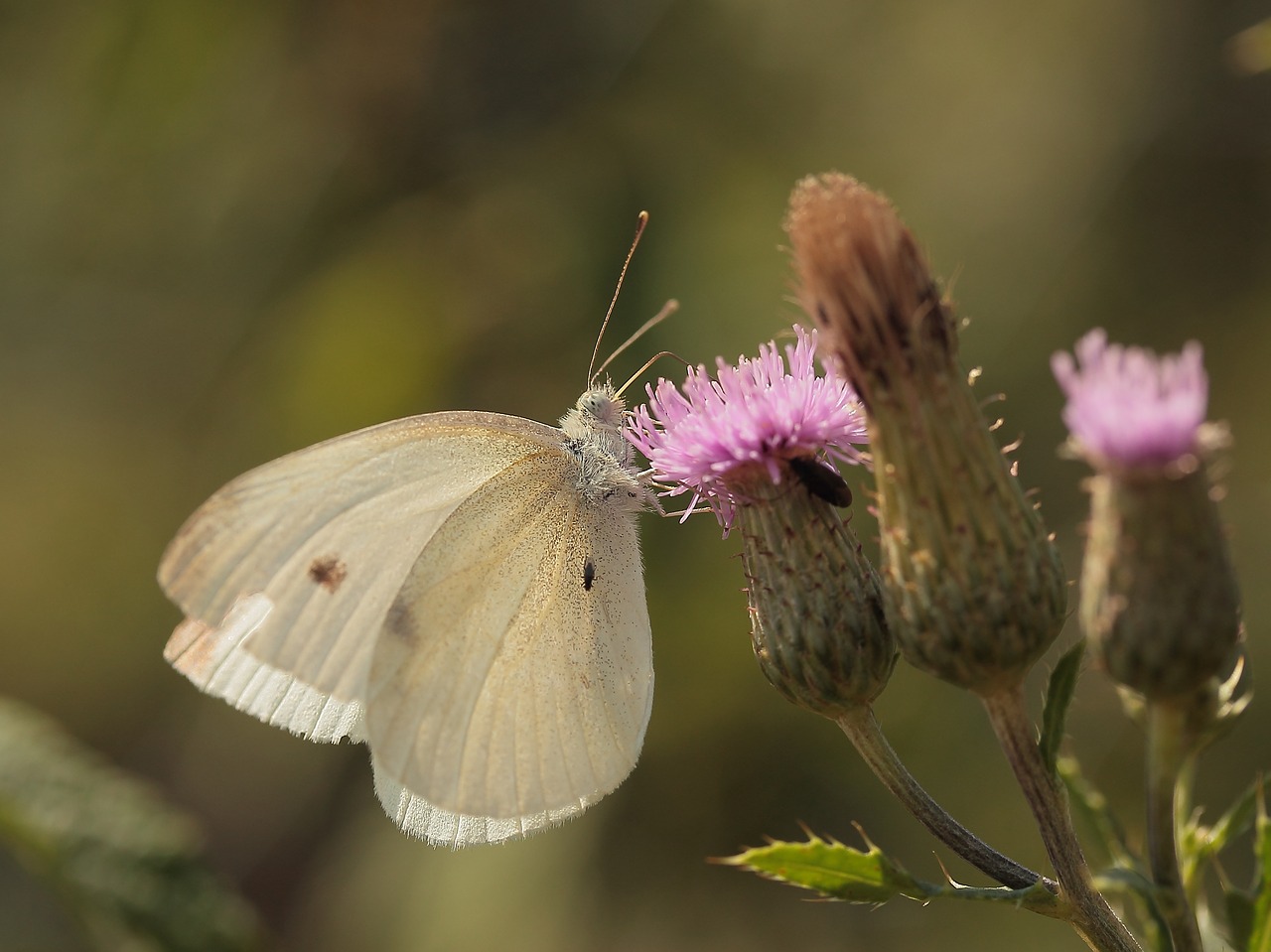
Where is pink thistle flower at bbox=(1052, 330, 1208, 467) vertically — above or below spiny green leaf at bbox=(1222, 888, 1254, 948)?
above

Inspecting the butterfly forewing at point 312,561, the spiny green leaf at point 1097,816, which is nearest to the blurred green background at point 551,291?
the butterfly forewing at point 312,561

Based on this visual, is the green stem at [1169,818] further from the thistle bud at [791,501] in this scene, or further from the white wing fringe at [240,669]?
the white wing fringe at [240,669]

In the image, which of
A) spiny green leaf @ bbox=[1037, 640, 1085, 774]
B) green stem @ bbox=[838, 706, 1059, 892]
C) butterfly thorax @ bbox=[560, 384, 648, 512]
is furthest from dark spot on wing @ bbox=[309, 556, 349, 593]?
spiny green leaf @ bbox=[1037, 640, 1085, 774]

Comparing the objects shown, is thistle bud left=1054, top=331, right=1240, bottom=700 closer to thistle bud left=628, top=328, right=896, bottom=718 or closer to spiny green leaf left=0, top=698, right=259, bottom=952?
thistle bud left=628, top=328, right=896, bottom=718

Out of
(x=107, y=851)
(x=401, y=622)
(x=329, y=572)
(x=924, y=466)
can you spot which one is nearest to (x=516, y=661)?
(x=401, y=622)

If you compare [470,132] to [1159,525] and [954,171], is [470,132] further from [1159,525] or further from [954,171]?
[1159,525]

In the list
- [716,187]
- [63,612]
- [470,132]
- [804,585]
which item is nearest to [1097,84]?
[716,187]
